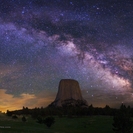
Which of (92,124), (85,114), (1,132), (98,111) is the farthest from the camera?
(98,111)

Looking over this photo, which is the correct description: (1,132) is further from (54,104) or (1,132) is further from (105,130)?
(54,104)

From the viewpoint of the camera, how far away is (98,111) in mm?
107000

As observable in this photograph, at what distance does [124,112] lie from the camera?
171 ft

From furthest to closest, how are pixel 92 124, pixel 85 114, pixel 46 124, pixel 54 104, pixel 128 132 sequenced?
pixel 54 104 < pixel 85 114 < pixel 92 124 < pixel 46 124 < pixel 128 132

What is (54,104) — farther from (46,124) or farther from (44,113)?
(46,124)

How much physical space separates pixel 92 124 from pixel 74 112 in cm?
3290

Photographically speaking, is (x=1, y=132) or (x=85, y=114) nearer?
(x=1, y=132)

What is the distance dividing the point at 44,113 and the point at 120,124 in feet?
192

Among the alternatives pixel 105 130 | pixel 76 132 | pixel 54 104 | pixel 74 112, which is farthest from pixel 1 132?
→ pixel 54 104

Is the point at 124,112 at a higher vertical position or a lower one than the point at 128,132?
higher

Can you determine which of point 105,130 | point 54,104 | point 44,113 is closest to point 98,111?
point 44,113

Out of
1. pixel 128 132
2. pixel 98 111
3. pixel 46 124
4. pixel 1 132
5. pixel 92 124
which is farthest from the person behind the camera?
pixel 98 111

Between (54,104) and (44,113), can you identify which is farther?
(54,104)

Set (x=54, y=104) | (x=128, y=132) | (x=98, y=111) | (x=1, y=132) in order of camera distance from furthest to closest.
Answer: (x=54, y=104) → (x=98, y=111) → (x=128, y=132) → (x=1, y=132)
